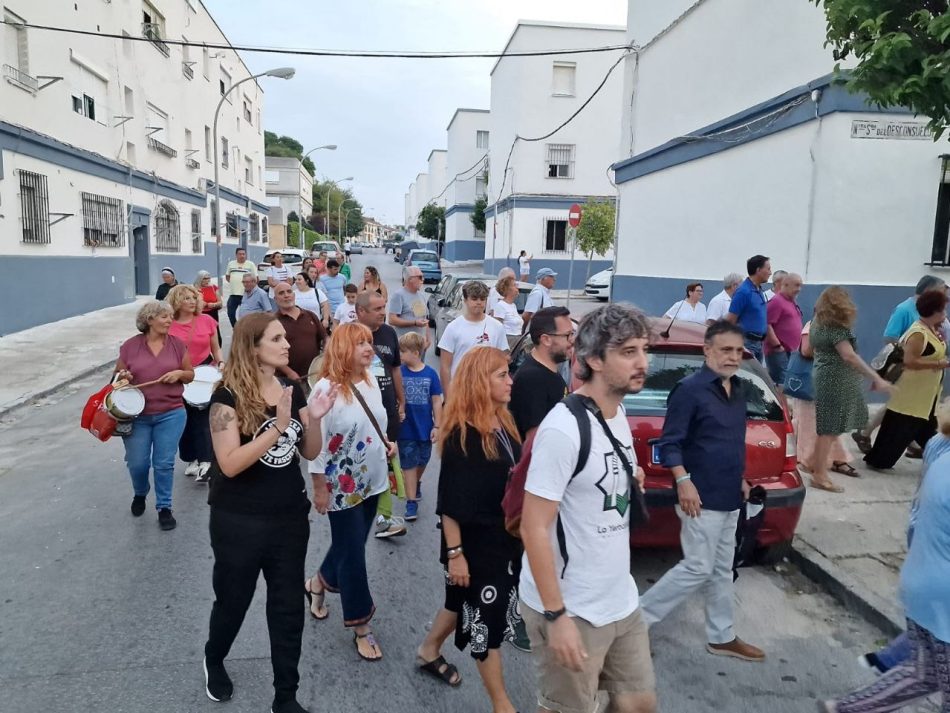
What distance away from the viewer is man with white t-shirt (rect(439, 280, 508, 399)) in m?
6.04

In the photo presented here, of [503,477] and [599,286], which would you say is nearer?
[503,477]

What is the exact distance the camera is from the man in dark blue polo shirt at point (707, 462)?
141 inches

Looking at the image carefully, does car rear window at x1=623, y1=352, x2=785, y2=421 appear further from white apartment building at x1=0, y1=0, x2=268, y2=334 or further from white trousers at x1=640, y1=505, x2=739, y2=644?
white apartment building at x1=0, y1=0, x2=268, y2=334

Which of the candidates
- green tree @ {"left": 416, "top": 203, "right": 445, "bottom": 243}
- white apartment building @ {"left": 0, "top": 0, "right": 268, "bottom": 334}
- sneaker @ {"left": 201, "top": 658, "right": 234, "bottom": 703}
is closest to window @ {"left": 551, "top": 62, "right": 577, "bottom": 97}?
white apartment building @ {"left": 0, "top": 0, "right": 268, "bottom": 334}

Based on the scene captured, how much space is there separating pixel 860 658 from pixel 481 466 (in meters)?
2.22

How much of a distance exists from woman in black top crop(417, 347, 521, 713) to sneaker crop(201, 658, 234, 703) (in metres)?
1.11

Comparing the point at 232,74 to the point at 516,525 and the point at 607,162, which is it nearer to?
the point at 607,162

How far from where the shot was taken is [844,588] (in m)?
4.48

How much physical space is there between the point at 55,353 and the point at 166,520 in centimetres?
952

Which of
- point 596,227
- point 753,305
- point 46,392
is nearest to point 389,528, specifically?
point 753,305

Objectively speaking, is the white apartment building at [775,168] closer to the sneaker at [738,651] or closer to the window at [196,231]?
the sneaker at [738,651]

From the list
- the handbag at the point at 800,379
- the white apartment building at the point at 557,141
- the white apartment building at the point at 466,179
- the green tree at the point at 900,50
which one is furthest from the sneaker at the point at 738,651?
the white apartment building at the point at 466,179

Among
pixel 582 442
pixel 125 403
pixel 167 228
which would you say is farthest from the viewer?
pixel 167 228

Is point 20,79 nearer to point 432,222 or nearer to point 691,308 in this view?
point 691,308
